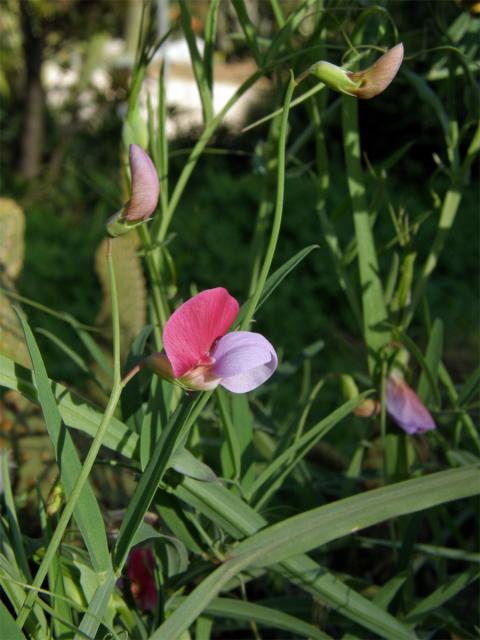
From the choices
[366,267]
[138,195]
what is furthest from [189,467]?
[366,267]

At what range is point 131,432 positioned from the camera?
1.70 feet

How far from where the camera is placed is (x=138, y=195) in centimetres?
45

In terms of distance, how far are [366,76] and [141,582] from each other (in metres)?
0.39

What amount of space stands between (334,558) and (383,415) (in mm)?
274

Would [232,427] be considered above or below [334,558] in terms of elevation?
above

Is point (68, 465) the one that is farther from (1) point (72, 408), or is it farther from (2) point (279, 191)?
(2) point (279, 191)

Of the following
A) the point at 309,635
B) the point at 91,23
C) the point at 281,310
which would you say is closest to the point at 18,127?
the point at 91,23

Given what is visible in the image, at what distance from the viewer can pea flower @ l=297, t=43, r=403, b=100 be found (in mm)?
451

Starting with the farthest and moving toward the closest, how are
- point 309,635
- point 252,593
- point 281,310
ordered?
point 281,310 < point 252,593 < point 309,635

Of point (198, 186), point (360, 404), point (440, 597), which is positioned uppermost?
point (360, 404)

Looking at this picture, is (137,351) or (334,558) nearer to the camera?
(137,351)

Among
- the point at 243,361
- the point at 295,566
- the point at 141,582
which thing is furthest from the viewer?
the point at 141,582

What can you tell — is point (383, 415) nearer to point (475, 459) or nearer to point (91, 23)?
point (475, 459)

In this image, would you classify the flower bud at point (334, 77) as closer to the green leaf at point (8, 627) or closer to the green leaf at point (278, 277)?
the green leaf at point (278, 277)
